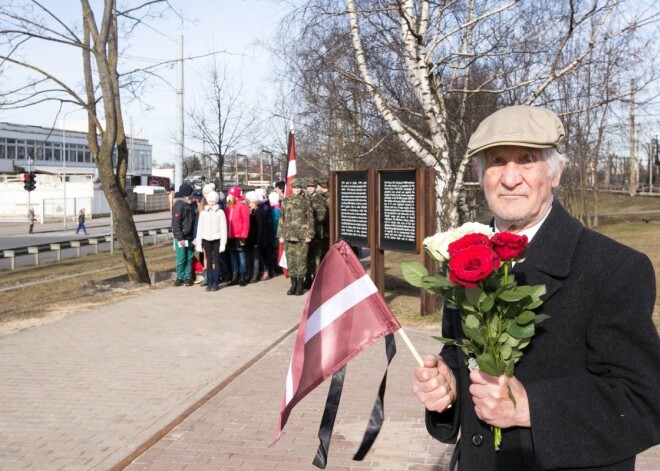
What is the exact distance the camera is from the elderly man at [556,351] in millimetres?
2096

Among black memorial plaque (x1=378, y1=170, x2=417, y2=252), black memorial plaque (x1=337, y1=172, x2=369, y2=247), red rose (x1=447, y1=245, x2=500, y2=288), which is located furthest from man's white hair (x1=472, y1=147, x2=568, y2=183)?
black memorial plaque (x1=337, y1=172, x2=369, y2=247)

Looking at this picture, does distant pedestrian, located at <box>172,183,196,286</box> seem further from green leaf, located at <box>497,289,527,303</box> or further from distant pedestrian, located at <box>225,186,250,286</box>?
green leaf, located at <box>497,289,527,303</box>

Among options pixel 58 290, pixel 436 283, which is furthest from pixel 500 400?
pixel 58 290

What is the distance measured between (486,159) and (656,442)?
0.97m

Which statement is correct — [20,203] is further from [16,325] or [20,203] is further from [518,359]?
[518,359]

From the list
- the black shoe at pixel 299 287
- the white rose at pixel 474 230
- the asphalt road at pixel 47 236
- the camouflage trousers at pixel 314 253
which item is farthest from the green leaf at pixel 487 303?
the asphalt road at pixel 47 236

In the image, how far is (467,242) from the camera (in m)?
2.10

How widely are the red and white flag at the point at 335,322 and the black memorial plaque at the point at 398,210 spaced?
26.8ft

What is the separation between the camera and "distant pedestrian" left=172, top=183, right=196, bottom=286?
1487cm

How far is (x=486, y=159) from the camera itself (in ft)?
8.18

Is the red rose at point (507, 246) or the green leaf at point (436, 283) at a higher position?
the red rose at point (507, 246)

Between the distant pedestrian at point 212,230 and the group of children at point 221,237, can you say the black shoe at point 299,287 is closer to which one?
the group of children at point 221,237

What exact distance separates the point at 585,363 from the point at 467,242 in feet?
1.74

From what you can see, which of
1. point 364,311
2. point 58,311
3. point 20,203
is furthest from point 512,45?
point 20,203
